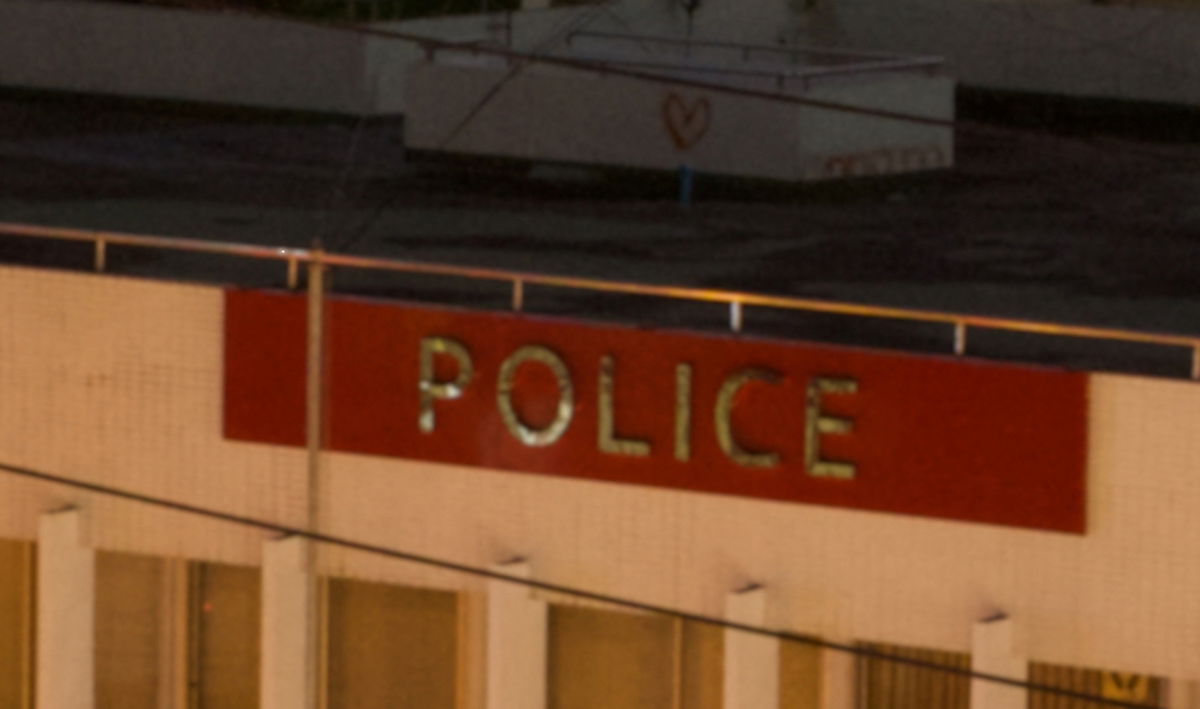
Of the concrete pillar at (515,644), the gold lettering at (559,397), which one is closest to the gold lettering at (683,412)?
the gold lettering at (559,397)

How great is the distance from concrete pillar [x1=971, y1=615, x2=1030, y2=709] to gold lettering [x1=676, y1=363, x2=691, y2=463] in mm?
1800

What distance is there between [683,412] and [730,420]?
270 millimetres

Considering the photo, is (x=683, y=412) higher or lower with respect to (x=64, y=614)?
higher

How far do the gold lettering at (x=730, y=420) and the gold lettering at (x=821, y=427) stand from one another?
192 millimetres

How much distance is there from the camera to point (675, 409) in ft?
42.4

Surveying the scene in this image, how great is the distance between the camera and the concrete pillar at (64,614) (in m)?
14.4

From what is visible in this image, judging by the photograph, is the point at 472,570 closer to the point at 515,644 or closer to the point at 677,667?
the point at 515,644

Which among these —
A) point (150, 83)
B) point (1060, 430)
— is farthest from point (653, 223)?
point (150, 83)

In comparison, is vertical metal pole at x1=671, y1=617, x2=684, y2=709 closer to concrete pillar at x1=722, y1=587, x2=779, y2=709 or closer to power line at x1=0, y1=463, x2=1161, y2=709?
power line at x1=0, y1=463, x2=1161, y2=709

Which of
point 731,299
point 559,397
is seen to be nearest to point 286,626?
point 559,397

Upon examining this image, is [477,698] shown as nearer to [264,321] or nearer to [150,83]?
[264,321]

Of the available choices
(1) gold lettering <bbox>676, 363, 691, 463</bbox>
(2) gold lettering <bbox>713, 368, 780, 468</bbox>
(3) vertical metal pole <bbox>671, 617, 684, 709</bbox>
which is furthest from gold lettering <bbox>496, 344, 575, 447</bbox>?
(3) vertical metal pole <bbox>671, 617, 684, 709</bbox>

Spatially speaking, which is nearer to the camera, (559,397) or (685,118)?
(559,397)

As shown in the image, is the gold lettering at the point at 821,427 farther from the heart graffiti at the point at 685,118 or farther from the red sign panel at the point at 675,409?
the heart graffiti at the point at 685,118
